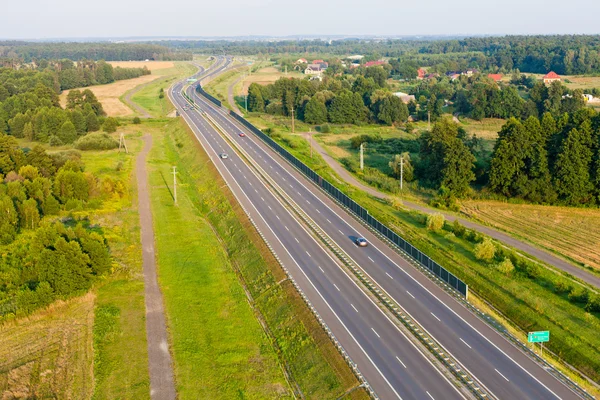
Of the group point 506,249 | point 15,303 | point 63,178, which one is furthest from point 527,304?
point 63,178

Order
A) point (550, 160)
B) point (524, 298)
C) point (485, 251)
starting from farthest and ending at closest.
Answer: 1. point (550, 160)
2. point (485, 251)
3. point (524, 298)

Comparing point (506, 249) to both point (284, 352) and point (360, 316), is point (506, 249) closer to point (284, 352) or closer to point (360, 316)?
point (360, 316)

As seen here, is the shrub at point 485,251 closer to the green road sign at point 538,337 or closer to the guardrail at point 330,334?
the green road sign at point 538,337

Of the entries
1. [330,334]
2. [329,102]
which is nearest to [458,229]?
[330,334]

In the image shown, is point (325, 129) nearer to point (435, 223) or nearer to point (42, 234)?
point (435, 223)

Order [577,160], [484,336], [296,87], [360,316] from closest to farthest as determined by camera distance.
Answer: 1. [484,336]
2. [360,316]
3. [577,160]
4. [296,87]

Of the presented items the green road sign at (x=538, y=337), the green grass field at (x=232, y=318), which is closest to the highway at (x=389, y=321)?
the green road sign at (x=538, y=337)
